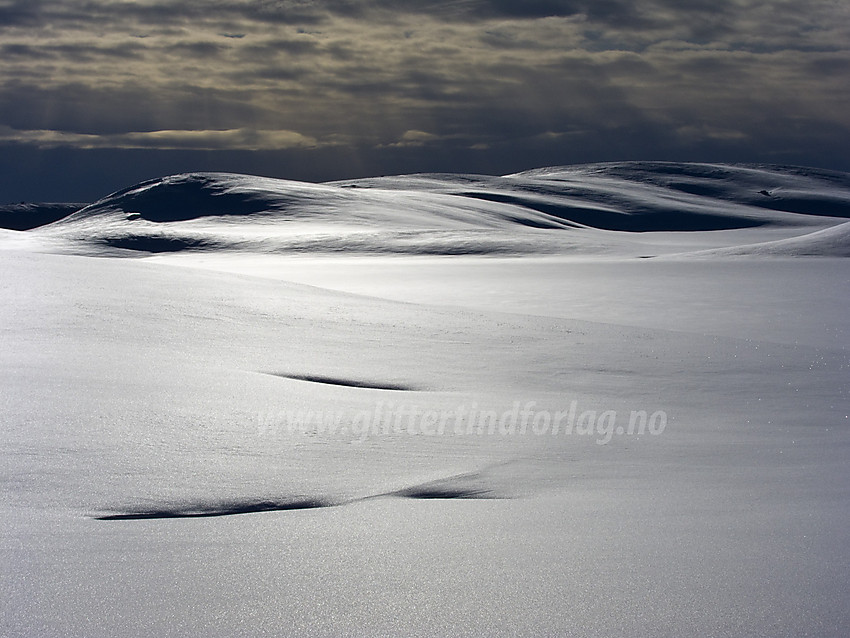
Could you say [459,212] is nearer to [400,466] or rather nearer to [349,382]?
[349,382]

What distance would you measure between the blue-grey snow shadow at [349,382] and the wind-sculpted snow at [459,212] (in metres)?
16.6

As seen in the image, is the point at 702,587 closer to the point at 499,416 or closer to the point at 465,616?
the point at 465,616

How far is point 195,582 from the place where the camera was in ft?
7.24

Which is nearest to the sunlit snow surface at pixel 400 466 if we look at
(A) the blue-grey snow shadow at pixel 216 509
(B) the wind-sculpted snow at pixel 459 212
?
(A) the blue-grey snow shadow at pixel 216 509

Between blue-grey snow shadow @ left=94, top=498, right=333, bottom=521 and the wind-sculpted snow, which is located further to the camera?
the wind-sculpted snow

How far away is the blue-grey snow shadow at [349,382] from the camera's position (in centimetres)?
508

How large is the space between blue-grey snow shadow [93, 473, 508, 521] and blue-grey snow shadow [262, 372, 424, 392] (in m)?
1.82

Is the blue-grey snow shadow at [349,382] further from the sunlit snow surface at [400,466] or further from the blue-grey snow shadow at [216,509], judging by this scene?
the blue-grey snow shadow at [216,509]

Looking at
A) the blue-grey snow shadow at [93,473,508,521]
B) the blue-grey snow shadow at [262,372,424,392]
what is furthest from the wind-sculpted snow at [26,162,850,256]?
the blue-grey snow shadow at [93,473,508,521]

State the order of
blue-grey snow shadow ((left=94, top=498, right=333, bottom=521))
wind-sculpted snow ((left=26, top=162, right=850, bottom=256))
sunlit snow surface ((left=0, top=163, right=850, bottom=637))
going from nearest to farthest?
sunlit snow surface ((left=0, top=163, right=850, bottom=637))
blue-grey snow shadow ((left=94, top=498, right=333, bottom=521))
wind-sculpted snow ((left=26, top=162, right=850, bottom=256))

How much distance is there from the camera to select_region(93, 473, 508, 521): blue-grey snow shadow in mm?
2699

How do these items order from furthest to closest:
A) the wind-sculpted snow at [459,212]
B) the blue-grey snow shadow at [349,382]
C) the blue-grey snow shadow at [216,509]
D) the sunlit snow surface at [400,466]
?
the wind-sculpted snow at [459,212]
the blue-grey snow shadow at [349,382]
the blue-grey snow shadow at [216,509]
the sunlit snow surface at [400,466]

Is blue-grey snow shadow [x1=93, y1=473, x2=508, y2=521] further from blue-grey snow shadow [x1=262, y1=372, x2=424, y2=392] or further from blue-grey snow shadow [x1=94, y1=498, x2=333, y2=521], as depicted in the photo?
blue-grey snow shadow [x1=262, y1=372, x2=424, y2=392]

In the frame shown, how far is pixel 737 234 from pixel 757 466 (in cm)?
4389
